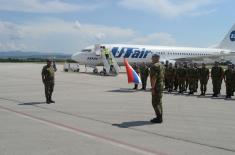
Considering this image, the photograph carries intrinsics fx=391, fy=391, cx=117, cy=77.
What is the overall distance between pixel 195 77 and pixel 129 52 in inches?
942

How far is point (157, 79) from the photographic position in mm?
10531

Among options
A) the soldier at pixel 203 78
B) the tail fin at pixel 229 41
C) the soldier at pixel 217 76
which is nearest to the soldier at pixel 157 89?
the soldier at pixel 217 76

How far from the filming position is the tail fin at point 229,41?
5734 cm

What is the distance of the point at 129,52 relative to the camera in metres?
42.9

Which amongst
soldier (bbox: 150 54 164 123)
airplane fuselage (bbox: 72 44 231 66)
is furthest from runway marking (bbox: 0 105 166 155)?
airplane fuselage (bbox: 72 44 231 66)

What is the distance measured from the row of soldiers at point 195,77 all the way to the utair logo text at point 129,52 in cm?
1957

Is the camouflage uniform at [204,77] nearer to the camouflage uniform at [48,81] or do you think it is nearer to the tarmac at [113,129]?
the tarmac at [113,129]

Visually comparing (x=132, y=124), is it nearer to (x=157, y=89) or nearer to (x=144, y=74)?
(x=157, y=89)

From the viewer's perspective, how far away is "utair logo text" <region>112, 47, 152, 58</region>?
42.0 meters

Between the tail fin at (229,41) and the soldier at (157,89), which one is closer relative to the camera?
the soldier at (157,89)

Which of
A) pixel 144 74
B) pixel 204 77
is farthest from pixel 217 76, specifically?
pixel 144 74

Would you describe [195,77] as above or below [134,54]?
below

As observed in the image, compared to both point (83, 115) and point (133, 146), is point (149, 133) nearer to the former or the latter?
point (133, 146)

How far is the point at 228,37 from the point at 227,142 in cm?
5241
